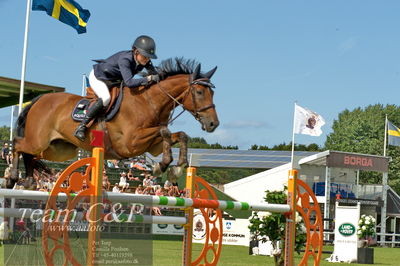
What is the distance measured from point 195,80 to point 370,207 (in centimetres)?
2316

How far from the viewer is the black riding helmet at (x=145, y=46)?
5.75m

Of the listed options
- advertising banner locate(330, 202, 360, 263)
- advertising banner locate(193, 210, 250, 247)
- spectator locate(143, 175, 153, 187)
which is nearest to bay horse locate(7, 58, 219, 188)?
advertising banner locate(330, 202, 360, 263)

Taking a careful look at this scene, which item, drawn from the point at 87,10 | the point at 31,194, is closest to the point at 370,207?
the point at 87,10

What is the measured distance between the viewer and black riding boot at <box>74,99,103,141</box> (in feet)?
19.1

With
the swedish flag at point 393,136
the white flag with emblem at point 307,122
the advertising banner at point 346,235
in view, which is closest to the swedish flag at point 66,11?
the advertising banner at point 346,235

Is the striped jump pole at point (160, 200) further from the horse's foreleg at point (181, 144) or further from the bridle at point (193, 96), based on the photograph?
the bridle at point (193, 96)

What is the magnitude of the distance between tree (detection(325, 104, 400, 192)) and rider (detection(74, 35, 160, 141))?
4038 centimetres

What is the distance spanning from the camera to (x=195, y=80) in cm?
586

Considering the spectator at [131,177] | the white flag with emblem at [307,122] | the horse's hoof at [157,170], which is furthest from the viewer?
the white flag with emblem at [307,122]

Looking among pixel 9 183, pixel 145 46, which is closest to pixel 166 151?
pixel 145 46

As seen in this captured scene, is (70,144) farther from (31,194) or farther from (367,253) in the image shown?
(367,253)

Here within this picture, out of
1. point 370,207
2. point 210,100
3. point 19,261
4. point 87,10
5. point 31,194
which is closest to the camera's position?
point 31,194

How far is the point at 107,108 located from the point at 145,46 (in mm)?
667

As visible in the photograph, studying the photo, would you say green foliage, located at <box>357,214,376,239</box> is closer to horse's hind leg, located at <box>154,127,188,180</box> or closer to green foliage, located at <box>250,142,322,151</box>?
horse's hind leg, located at <box>154,127,188,180</box>
